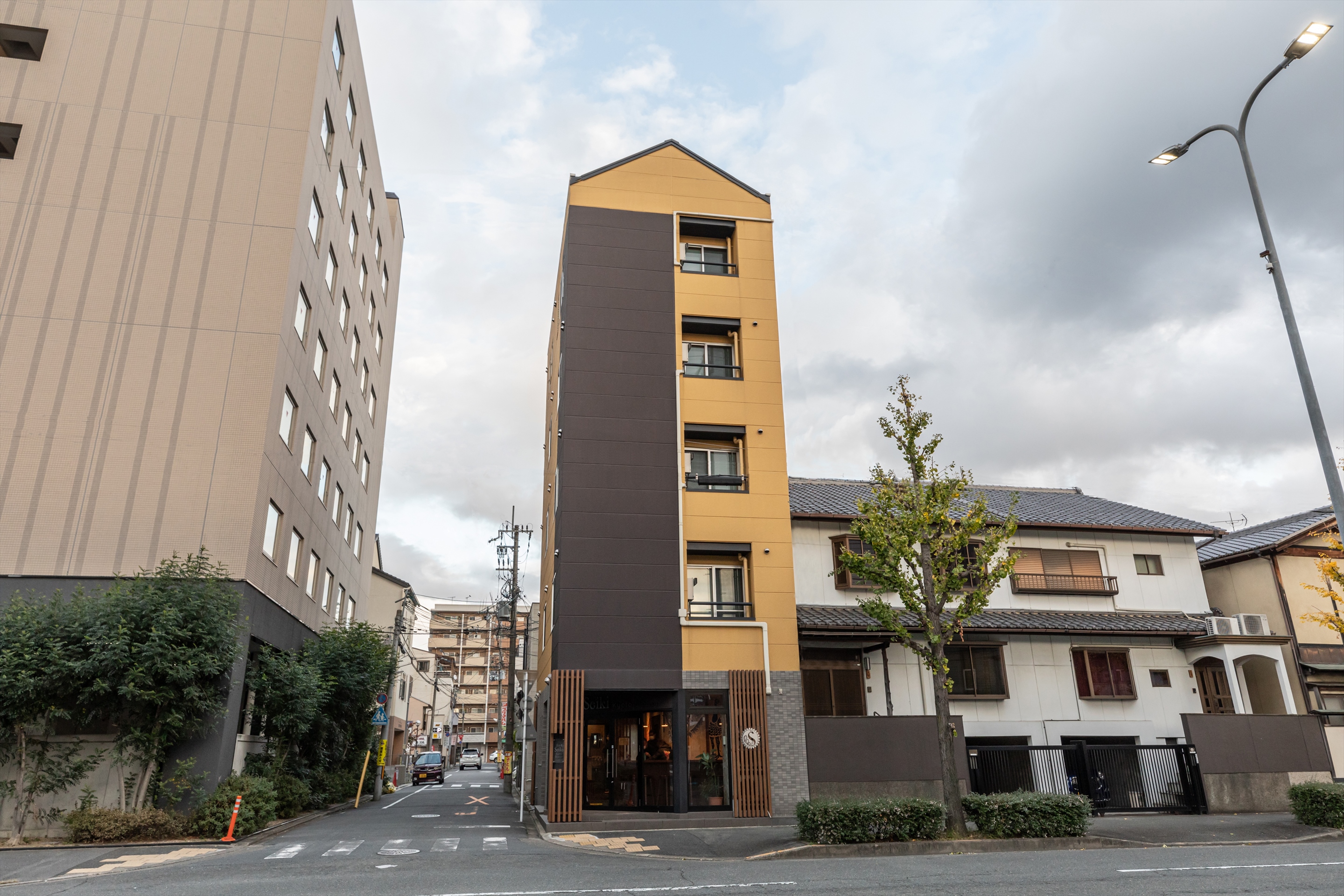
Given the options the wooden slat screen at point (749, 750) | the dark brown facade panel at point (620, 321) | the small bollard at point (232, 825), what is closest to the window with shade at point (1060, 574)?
the wooden slat screen at point (749, 750)

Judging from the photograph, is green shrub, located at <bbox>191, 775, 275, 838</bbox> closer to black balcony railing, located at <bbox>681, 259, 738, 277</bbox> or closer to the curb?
the curb

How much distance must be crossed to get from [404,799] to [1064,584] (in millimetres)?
27030

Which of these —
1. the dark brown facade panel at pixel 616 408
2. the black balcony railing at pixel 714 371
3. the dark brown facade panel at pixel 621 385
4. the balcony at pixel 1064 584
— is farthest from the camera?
the balcony at pixel 1064 584

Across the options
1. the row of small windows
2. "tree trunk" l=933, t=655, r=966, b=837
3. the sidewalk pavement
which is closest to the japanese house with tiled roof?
the sidewalk pavement

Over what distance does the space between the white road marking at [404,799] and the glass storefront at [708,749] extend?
13.4m

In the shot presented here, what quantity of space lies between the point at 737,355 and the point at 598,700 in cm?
1089

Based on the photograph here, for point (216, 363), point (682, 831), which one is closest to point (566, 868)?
point (682, 831)

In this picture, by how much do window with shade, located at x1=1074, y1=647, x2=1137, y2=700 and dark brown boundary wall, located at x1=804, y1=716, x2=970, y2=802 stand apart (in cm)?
717

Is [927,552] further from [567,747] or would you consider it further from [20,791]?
[20,791]

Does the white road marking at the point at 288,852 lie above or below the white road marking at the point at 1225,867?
above

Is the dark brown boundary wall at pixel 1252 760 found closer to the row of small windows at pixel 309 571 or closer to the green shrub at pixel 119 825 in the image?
the green shrub at pixel 119 825

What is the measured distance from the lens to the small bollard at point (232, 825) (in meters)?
16.8

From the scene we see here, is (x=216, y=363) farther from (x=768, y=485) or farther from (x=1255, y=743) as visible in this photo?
(x=1255, y=743)

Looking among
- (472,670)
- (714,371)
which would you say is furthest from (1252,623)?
(472,670)
